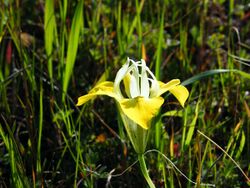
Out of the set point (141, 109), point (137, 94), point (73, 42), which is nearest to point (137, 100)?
point (141, 109)

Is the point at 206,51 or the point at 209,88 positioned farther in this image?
the point at 206,51

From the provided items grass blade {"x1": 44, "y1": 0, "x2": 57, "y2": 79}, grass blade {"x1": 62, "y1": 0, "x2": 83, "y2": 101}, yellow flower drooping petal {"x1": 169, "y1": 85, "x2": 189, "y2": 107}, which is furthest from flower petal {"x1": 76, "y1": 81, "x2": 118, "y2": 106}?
grass blade {"x1": 44, "y1": 0, "x2": 57, "y2": 79}

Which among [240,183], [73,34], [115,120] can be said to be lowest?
[240,183]

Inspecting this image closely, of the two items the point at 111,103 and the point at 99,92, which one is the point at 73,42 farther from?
the point at 99,92

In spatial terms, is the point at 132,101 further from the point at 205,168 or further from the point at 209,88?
the point at 209,88

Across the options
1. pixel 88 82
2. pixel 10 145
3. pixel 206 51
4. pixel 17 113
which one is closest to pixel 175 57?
pixel 206 51

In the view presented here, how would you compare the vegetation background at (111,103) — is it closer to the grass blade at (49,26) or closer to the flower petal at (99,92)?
the grass blade at (49,26)
